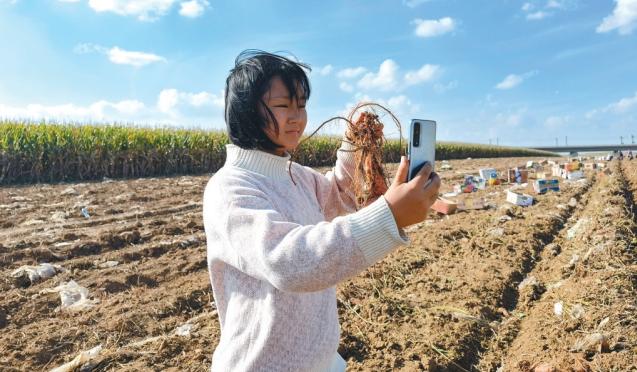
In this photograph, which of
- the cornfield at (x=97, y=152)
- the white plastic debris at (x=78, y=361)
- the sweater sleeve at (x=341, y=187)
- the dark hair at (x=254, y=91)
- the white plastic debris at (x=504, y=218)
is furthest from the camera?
the cornfield at (x=97, y=152)

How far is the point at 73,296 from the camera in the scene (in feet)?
13.8

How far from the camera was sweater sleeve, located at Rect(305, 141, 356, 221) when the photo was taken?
1.90m

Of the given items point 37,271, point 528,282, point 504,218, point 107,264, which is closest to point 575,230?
point 504,218

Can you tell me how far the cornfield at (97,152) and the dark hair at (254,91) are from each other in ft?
33.7

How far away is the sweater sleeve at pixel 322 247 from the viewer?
110 cm

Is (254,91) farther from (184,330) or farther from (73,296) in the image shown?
(73,296)

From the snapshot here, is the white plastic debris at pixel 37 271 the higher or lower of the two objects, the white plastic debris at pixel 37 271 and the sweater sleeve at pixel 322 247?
the lower

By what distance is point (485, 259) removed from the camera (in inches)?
188

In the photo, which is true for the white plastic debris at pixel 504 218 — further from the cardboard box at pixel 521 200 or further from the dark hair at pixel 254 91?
the dark hair at pixel 254 91

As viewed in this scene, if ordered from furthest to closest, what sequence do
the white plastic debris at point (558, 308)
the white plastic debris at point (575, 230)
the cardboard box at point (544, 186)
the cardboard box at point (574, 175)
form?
the cardboard box at point (574, 175), the cardboard box at point (544, 186), the white plastic debris at point (575, 230), the white plastic debris at point (558, 308)

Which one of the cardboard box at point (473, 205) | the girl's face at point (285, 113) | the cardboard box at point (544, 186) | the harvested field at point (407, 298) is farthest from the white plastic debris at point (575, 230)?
the girl's face at point (285, 113)

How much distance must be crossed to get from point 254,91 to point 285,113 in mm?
115

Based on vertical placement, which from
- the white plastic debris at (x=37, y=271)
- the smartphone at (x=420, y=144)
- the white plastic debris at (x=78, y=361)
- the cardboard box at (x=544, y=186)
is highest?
the smartphone at (x=420, y=144)

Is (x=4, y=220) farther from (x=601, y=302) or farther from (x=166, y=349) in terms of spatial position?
(x=601, y=302)
